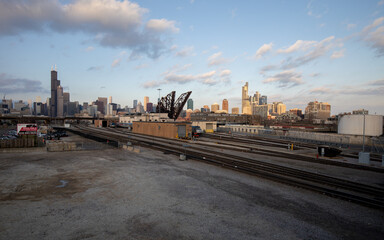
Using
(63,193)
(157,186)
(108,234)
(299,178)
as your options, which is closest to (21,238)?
(108,234)

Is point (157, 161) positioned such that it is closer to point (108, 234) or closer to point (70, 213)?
point (70, 213)

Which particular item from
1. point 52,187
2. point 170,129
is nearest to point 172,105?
point 170,129

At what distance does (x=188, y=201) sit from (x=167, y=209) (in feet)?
5.77

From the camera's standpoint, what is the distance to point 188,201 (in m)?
13.9

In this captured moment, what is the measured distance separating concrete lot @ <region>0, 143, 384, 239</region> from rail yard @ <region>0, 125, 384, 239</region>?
0.05 meters

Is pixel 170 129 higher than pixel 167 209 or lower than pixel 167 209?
higher

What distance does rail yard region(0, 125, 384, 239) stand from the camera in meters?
10.2

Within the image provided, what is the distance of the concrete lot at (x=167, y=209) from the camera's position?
10070 mm

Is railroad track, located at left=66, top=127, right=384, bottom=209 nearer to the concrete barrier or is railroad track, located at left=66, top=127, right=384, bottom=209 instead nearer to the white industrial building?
the concrete barrier

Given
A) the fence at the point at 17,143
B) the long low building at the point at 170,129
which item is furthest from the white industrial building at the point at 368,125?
the fence at the point at 17,143

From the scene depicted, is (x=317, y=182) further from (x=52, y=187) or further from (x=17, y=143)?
(x=17, y=143)

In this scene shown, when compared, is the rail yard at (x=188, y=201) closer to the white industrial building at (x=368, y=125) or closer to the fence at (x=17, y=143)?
the fence at (x=17, y=143)

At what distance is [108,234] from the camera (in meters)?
9.74

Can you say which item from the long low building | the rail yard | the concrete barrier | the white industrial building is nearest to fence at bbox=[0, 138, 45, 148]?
→ the concrete barrier
